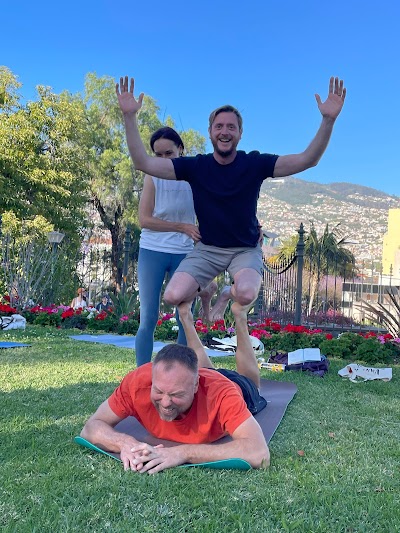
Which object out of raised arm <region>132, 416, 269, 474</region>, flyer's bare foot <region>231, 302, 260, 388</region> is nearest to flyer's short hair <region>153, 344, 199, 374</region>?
raised arm <region>132, 416, 269, 474</region>

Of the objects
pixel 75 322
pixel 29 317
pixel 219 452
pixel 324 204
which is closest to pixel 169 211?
pixel 219 452

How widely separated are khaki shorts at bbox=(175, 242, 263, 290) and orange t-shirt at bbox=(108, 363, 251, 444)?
3.58ft

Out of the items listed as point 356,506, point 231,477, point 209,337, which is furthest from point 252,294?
point 209,337

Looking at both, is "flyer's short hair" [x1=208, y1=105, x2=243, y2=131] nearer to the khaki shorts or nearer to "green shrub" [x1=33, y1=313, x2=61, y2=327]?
the khaki shorts

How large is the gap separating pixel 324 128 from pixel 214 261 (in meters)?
1.12

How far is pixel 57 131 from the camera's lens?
836 inches

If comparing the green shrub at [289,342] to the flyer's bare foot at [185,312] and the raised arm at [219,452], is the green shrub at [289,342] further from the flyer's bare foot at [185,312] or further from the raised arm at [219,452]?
the raised arm at [219,452]

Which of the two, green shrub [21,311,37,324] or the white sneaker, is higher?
the white sneaker

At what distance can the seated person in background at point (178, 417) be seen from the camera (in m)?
2.38

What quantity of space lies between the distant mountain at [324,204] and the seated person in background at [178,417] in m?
67.5

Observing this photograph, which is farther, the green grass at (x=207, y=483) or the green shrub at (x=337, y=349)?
the green shrub at (x=337, y=349)

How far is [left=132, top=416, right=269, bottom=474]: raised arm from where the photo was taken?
238 centimetres

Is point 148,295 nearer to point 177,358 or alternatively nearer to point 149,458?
point 177,358

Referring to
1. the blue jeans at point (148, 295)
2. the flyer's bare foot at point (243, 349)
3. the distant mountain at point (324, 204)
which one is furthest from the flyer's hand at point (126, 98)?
the distant mountain at point (324, 204)
